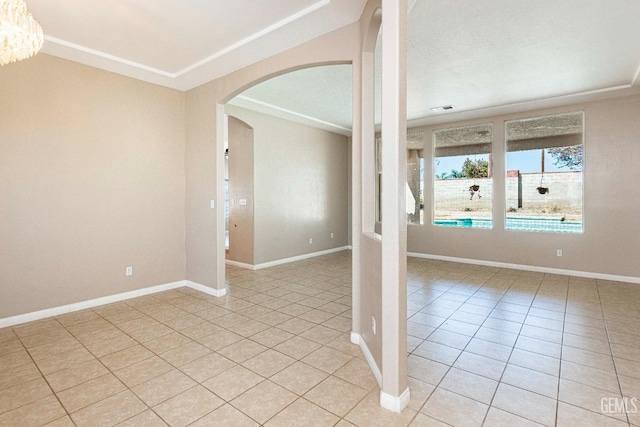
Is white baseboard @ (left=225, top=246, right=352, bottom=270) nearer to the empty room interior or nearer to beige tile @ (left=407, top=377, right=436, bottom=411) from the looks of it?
the empty room interior

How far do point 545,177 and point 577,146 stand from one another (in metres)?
0.65

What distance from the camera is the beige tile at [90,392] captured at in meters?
2.00

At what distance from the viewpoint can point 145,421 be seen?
1837mm

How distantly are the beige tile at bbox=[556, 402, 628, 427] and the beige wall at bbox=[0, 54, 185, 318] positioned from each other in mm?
4452

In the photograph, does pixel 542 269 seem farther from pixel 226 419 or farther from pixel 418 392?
pixel 226 419

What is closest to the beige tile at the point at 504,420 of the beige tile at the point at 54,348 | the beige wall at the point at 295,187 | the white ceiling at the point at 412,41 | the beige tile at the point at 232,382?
the beige tile at the point at 232,382

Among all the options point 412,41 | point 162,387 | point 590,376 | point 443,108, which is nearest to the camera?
point 162,387

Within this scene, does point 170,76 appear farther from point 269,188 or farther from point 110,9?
point 269,188

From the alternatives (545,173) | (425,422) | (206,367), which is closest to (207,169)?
(206,367)

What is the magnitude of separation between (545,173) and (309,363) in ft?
17.6

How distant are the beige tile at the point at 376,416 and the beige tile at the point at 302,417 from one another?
0.40 ft

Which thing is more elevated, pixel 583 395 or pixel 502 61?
pixel 502 61

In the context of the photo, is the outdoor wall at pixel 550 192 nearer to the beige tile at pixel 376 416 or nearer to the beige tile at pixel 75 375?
the beige tile at pixel 376 416

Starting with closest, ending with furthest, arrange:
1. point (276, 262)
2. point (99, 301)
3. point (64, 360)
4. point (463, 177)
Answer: point (64, 360), point (99, 301), point (276, 262), point (463, 177)
